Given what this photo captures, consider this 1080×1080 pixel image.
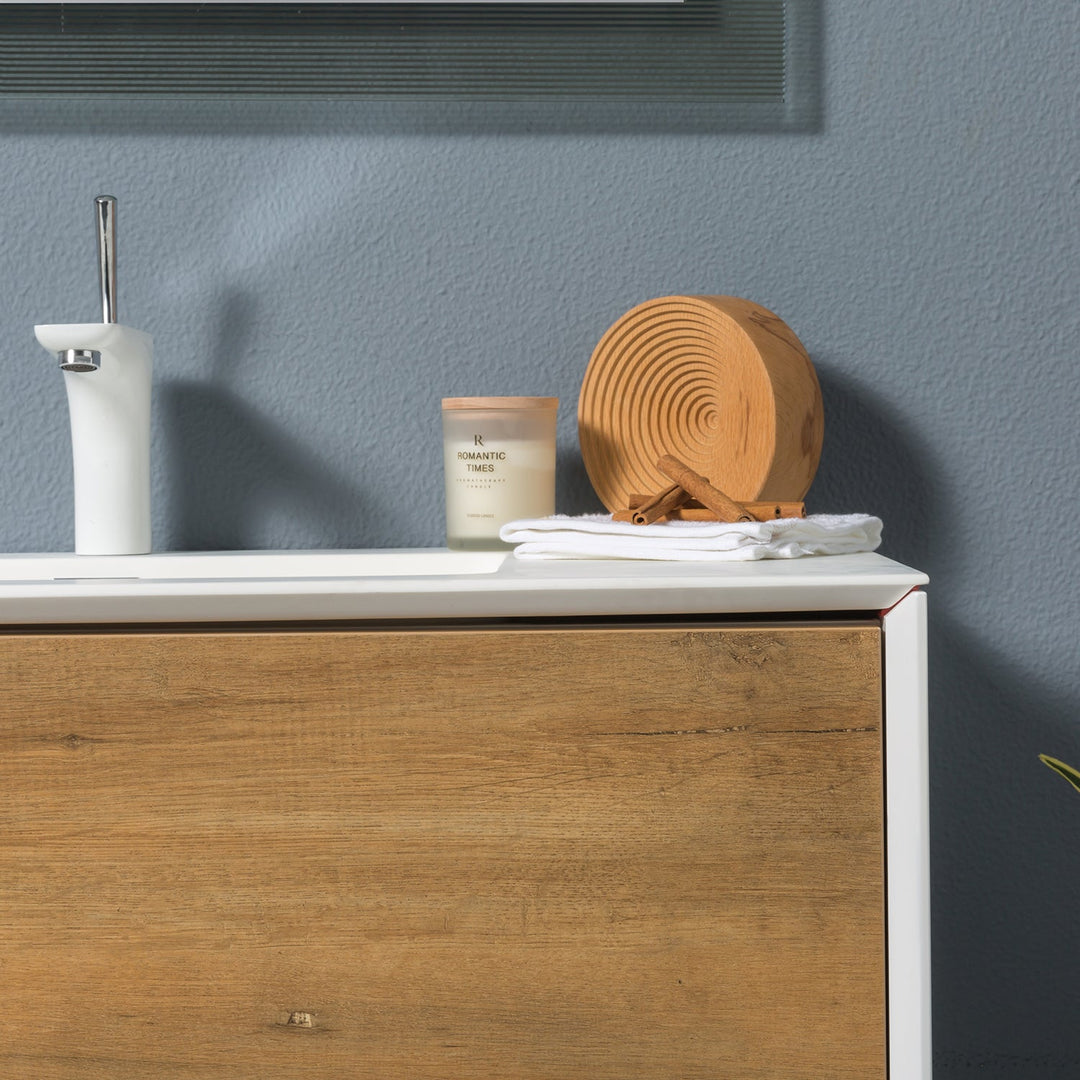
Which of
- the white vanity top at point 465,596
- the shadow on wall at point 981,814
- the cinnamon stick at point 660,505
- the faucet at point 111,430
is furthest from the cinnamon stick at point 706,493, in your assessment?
the faucet at point 111,430

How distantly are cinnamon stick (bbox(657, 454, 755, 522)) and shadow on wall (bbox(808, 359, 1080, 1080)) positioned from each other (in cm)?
24

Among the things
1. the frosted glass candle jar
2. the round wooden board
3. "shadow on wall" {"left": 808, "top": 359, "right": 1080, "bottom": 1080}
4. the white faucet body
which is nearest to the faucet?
the white faucet body

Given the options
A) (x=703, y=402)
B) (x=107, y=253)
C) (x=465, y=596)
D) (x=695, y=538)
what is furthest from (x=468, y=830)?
(x=107, y=253)

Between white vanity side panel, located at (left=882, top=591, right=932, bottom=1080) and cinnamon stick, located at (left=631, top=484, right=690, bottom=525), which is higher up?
cinnamon stick, located at (left=631, top=484, right=690, bottom=525)

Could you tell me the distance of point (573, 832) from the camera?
24.0 inches

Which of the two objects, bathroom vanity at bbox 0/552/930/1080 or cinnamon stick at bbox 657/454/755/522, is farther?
cinnamon stick at bbox 657/454/755/522

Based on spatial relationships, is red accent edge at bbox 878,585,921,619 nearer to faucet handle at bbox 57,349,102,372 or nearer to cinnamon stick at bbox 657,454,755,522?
cinnamon stick at bbox 657,454,755,522

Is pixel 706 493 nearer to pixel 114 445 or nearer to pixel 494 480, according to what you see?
pixel 494 480

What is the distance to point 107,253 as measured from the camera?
0.89m

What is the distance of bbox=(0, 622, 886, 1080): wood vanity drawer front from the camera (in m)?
0.60

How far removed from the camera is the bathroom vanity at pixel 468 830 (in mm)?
604

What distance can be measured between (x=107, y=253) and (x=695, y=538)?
0.55m

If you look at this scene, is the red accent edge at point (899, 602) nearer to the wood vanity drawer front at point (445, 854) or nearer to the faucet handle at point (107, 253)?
the wood vanity drawer front at point (445, 854)

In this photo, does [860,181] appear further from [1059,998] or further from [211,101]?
[1059,998]
